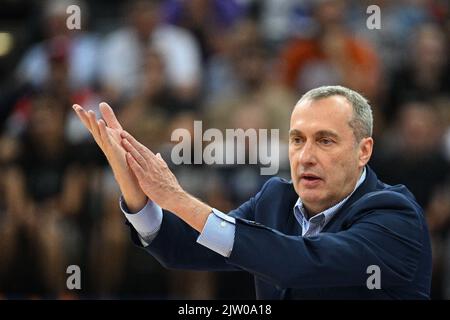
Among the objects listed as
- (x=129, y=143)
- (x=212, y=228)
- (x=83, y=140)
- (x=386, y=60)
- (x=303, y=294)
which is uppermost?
(x=386, y=60)

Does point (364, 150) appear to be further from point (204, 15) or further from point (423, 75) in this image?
point (204, 15)

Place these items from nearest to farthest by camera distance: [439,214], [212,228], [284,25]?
1. [212,228]
2. [439,214]
3. [284,25]

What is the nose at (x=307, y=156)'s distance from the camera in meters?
3.38

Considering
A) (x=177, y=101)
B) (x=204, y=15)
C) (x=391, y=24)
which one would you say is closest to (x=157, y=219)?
(x=177, y=101)

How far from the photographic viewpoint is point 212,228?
307 centimetres

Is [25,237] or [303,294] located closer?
[303,294]

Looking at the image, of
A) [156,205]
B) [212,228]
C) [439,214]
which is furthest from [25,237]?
[212,228]

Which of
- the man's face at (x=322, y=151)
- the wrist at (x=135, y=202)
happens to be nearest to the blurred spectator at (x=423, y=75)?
the man's face at (x=322, y=151)

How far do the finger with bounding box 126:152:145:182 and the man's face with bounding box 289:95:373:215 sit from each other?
61cm

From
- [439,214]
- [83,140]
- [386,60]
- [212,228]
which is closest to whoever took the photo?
[212,228]

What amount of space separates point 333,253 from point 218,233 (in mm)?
396

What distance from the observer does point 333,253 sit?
308 cm

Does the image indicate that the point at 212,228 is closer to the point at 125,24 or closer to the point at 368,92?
the point at 368,92

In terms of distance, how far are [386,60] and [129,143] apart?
498 cm
